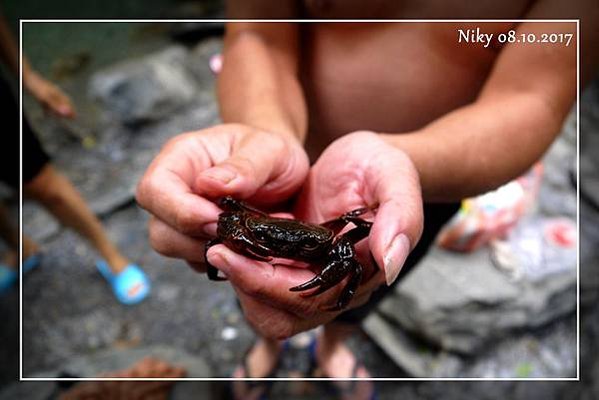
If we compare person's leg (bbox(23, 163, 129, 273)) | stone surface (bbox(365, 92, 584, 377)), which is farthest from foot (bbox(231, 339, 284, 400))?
person's leg (bbox(23, 163, 129, 273))

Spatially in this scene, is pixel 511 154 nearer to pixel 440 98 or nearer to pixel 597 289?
pixel 440 98

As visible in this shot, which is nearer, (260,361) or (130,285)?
(260,361)

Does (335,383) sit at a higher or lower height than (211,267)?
lower

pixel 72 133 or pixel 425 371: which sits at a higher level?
pixel 72 133

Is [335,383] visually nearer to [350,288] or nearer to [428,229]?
[428,229]

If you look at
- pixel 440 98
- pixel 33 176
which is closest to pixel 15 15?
pixel 33 176

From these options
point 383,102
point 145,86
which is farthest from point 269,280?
point 145,86

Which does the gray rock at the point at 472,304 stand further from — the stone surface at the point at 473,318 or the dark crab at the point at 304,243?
the dark crab at the point at 304,243

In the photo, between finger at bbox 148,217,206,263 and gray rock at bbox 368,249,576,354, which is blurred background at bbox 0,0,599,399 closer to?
gray rock at bbox 368,249,576,354
